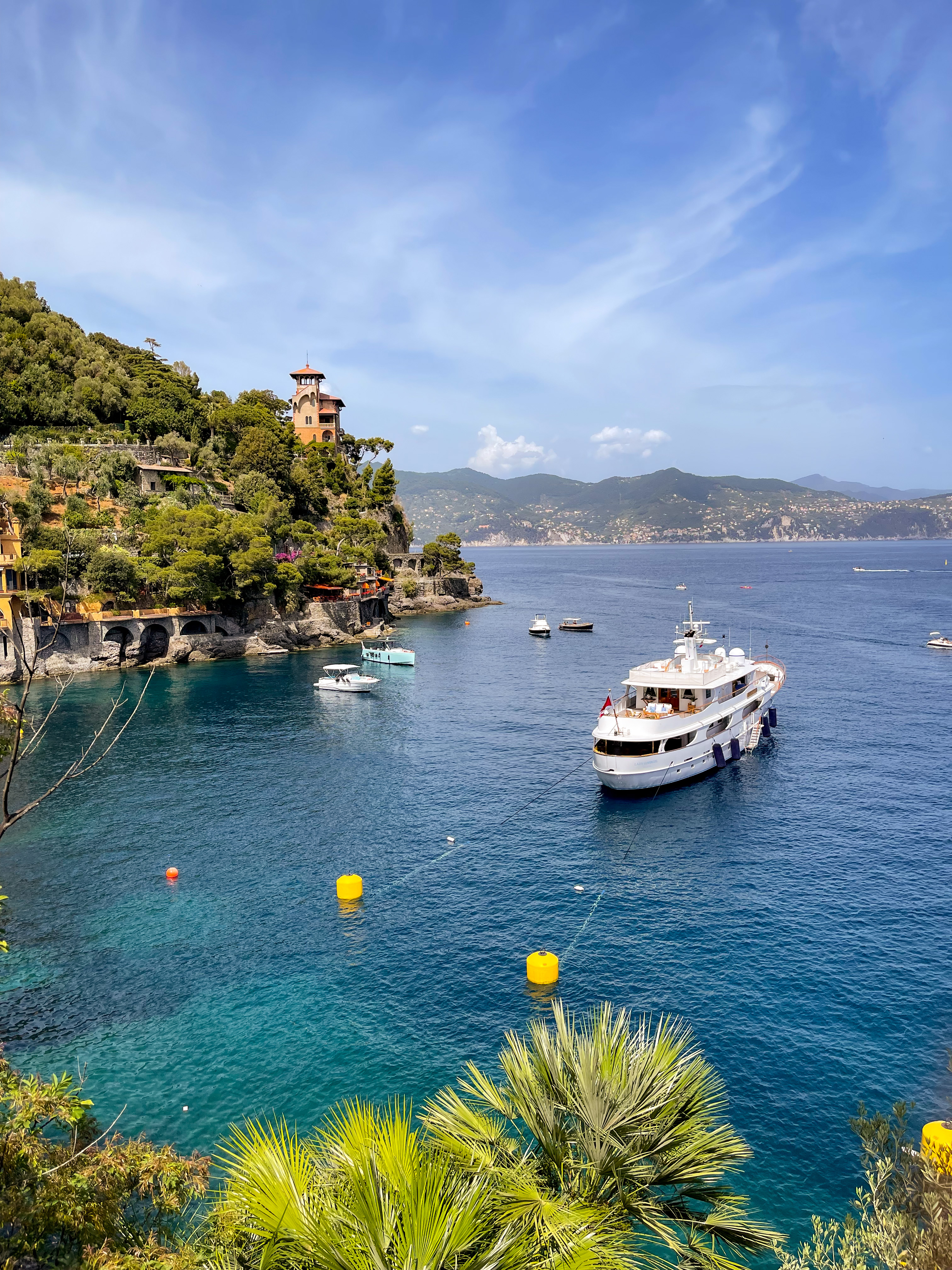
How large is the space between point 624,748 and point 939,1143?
26847 mm

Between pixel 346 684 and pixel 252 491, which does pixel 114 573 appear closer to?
pixel 346 684

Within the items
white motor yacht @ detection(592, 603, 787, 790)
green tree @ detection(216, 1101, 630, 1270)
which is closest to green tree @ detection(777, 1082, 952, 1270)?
green tree @ detection(216, 1101, 630, 1270)

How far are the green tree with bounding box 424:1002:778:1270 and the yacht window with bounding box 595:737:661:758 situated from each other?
1277 inches

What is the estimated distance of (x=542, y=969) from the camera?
25234 millimetres

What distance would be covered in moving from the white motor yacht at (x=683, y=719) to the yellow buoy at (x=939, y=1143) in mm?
24206

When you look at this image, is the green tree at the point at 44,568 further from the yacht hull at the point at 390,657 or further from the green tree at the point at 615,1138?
the green tree at the point at 615,1138

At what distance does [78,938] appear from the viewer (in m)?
28.5

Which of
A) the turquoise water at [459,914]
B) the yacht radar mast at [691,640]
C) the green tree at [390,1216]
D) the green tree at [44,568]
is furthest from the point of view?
the green tree at [44,568]

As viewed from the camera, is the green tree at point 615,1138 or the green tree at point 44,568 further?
the green tree at point 44,568

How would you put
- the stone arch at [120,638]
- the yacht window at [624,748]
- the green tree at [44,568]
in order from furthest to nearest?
1. the stone arch at [120,638]
2. the green tree at [44,568]
3. the yacht window at [624,748]

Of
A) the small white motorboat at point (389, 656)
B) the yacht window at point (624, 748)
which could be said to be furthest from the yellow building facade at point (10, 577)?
the yacht window at point (624, 748)

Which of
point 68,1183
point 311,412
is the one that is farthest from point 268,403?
point 68,1183

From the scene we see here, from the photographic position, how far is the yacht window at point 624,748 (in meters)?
43.0

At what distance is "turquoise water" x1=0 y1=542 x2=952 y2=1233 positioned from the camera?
21.4 metres
